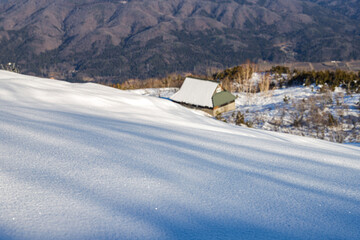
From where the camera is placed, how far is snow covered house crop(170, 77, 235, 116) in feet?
53.2

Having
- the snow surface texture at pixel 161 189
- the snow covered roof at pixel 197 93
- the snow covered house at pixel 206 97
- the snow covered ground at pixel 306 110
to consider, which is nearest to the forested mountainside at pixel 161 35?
the snow covered roof at pixel 197 93

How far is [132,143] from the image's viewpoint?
7.60ft

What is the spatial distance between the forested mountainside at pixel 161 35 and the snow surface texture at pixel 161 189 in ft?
347

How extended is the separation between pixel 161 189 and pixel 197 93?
15763mm

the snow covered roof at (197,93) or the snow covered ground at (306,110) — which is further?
the snow covered roof at (197,93)

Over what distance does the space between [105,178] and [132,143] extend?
0.79 metres

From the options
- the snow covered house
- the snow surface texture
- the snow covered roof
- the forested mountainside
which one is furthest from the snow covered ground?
the forested mountainside

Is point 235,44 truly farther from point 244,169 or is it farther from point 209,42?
point 244,169

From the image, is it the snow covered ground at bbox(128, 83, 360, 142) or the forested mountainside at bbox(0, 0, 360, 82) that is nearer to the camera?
the snow covered ground at bbox(128, 83, 360, 142)

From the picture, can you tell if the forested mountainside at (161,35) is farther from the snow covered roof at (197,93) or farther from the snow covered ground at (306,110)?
the snow covered ground at (306,110)

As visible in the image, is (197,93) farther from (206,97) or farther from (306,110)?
(306,110)

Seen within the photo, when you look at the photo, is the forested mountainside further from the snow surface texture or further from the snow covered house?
the snow surface texture

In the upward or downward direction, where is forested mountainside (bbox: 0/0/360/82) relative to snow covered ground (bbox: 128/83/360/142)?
upward

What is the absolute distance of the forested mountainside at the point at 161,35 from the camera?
383 feet
